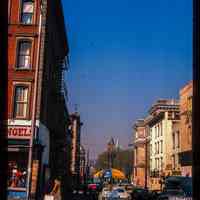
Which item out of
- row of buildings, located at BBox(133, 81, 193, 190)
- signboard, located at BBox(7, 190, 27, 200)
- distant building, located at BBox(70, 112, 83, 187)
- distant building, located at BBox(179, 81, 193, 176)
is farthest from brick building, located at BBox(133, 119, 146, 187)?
signboard, located at BBox(7, 190, 27, 200)

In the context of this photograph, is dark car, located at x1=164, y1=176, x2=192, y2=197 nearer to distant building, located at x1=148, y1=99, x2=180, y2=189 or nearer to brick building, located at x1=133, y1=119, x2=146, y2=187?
distant building, located at x1=148, y1=99, x2=180, y2=189

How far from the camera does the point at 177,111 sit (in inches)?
3398

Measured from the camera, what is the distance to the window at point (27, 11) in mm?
32812

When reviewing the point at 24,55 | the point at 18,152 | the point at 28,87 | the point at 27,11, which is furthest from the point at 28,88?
the point at 27,11

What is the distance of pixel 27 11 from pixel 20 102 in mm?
6810

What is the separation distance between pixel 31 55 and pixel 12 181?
348 inches

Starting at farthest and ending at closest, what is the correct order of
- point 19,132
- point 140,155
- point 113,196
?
point 140,155
point 113,196
point 19,132

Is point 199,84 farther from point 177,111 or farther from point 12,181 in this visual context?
point 177,111

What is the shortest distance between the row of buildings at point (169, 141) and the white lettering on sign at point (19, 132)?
26360mm

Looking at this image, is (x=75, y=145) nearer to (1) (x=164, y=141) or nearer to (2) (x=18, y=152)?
(1) (x=164, y=141)

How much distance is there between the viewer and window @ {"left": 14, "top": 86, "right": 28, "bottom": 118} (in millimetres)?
31173

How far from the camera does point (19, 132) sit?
30531 mm

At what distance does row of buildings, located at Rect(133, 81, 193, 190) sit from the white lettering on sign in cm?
2636

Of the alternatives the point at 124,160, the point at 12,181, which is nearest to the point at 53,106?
the point at 12,181
